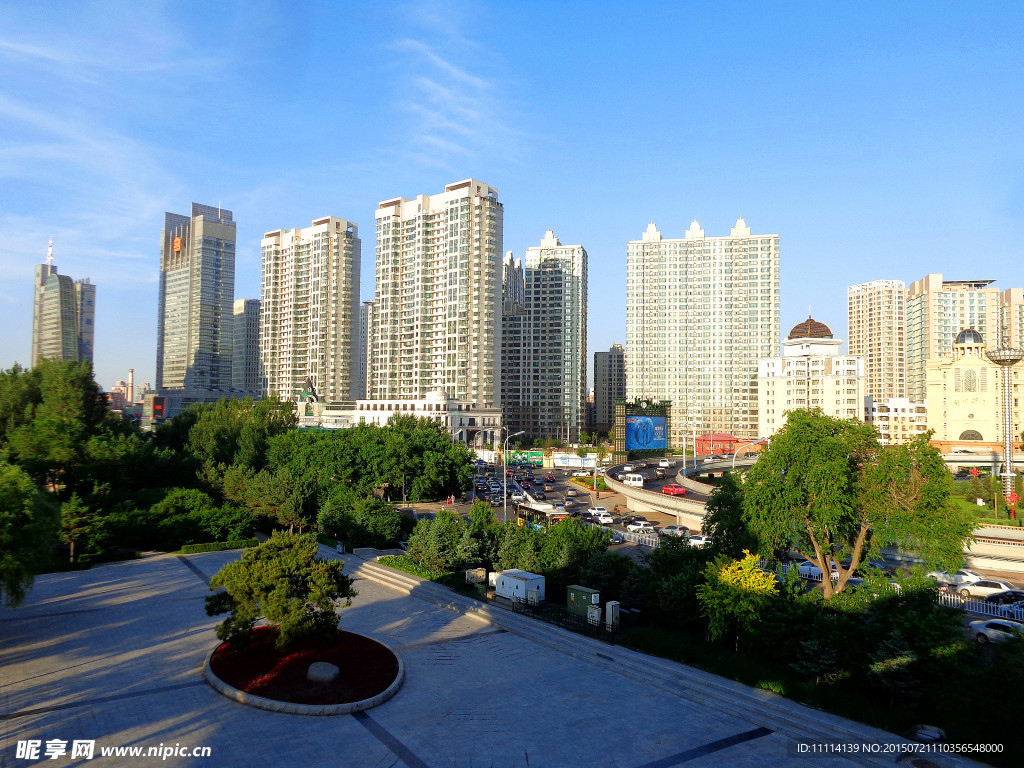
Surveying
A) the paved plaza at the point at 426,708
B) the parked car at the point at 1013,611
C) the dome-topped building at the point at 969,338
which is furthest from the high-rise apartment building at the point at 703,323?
the paved plaza at the point at 426,708

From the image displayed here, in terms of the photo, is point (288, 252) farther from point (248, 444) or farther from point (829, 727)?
point (829, 727)

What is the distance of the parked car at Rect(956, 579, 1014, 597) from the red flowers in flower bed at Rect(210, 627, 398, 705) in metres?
27.0

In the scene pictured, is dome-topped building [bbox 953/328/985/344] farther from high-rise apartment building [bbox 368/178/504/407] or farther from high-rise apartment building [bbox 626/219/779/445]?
high-rise apartment building [bbox 368/178/504/407]

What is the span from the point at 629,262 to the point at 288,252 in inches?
3241

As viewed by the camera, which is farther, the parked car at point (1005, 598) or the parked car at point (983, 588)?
the parked car at point (983, 588)

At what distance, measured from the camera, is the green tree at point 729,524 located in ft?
90.8

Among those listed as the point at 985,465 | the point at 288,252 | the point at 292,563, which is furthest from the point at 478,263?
the point at 292,563

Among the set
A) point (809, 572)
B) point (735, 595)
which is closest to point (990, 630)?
point (735, 595)

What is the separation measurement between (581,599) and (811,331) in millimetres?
108913

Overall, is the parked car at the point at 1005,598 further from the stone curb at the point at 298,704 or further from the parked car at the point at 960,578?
the stone curb at the point at 298,704

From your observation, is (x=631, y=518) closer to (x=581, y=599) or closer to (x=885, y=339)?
(x=581, y=599)

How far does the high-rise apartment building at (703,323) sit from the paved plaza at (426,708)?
118 metres

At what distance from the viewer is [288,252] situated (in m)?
159

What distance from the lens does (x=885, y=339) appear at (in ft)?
551
